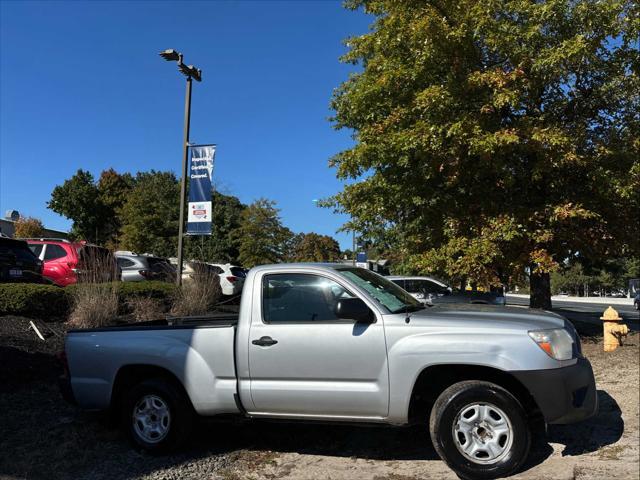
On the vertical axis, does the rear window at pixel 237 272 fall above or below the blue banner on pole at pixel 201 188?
below

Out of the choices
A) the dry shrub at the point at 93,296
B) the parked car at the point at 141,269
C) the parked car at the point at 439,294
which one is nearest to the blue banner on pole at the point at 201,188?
the parked car at the point at 141,269

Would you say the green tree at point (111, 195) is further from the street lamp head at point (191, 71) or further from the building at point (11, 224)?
the street lamp head at point (191, 71)

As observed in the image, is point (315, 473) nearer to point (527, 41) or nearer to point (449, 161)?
point (449, 161)

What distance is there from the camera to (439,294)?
18.0m

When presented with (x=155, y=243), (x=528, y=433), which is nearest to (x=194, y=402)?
(x=528, y=433)

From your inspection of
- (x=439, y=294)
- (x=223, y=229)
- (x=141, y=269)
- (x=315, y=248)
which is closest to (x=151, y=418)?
(x=141, y=269)

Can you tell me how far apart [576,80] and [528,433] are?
30.8 ft

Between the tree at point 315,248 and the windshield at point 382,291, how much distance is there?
4352 centimetres

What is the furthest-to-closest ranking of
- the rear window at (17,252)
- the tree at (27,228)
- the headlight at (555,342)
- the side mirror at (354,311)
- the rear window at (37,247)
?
the tree at (27,228)
the rear window at (37,247)
the rear window at (17,252)
the side mirror at (354,311)
the headlight at (555,342)

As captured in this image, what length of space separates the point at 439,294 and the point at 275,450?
13.6m

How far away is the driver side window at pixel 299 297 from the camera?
470 cm

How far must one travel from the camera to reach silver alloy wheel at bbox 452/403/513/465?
4.05 meters

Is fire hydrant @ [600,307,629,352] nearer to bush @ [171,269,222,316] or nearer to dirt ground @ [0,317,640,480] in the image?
dirt ground @ [0,317,640,480]

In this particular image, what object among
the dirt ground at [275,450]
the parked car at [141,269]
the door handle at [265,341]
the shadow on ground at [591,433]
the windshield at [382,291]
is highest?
the parked car at [141,269]
